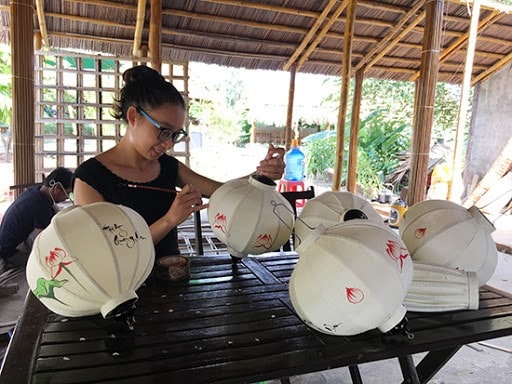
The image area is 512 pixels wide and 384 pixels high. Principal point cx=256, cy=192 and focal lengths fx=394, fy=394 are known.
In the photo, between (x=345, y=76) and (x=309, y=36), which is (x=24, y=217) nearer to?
(x=345, y=76)

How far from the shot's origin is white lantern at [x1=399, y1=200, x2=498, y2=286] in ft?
3.43

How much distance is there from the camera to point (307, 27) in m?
5.00

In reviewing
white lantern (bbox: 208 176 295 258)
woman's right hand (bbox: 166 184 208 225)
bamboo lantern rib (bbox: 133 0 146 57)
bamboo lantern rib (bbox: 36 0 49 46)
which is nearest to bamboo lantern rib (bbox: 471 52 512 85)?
bamboo lantern rib (bbox: 133 0 146 57)

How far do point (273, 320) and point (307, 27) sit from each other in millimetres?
4735

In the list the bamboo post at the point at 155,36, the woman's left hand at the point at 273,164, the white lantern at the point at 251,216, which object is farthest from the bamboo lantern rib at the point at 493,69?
the white lantern at the point at 251,216

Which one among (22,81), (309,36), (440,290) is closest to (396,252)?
(440,290)

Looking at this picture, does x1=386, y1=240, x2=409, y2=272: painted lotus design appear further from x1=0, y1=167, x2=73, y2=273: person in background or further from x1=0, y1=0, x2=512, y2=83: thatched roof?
x1=0, y1=0, x2=512, y2=83: thatched roof

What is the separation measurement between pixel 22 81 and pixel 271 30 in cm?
307

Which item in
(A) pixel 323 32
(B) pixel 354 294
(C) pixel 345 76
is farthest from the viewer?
(A) pixel 323 32

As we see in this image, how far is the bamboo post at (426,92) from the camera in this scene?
351 centimetres

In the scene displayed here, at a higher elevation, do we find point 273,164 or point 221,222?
point 273,164

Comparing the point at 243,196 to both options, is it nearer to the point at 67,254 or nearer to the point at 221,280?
the point at 221,280

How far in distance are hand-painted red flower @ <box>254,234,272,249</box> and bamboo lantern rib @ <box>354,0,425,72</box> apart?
183 inches

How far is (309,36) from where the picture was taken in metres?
5.00
